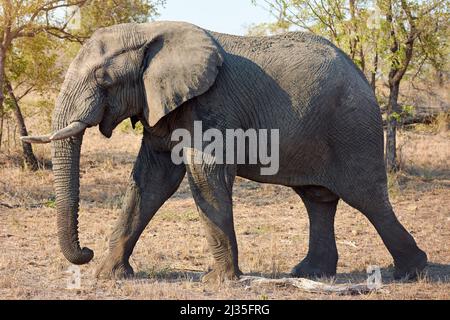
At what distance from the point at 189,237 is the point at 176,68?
3.38 m

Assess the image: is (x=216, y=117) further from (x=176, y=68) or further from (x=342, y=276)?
(x=342, y=276)

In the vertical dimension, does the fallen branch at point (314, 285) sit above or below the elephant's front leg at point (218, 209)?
below

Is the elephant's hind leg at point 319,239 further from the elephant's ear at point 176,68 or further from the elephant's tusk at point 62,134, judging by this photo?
the elephant's tusk at point 62,134

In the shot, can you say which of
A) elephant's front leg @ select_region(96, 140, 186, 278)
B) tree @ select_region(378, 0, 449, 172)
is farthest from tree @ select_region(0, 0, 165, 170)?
elephant's front leg @ select_region(96, 140, 186, 278)

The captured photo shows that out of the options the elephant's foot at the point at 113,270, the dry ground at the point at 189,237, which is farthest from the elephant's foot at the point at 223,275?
the elephant's foot at the point at 113,270

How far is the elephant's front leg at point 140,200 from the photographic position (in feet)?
24.1

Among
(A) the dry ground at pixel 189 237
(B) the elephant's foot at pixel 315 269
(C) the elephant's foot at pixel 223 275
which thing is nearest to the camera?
(A) the dry ground at pixel 189 237

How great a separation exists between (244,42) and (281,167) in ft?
3.81

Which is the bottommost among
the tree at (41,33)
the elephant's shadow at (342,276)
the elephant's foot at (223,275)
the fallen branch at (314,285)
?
the elephant's shadow at (342,276)

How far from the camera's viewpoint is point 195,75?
675 cm

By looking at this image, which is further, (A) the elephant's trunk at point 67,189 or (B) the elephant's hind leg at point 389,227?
(B) the elephant's hind leg at point 389,227

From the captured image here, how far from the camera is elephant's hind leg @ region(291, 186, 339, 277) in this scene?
770 centimetres

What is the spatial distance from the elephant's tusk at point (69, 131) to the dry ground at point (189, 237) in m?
1.27
